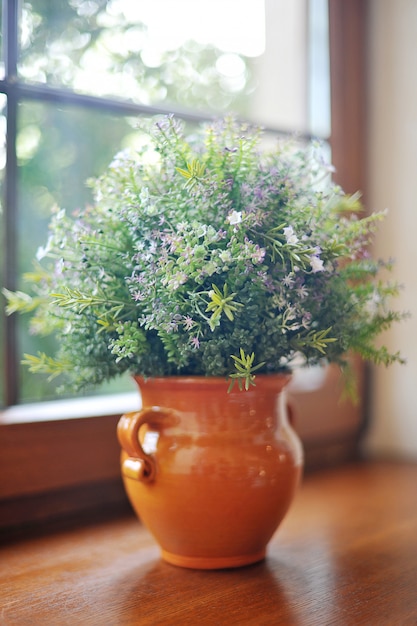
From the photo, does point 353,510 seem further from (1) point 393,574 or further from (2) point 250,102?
(2) point 250,102

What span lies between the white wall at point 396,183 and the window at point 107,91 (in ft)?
0.15

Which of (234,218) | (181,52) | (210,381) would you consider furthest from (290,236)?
(181,52)

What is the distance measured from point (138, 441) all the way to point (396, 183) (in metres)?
0.90

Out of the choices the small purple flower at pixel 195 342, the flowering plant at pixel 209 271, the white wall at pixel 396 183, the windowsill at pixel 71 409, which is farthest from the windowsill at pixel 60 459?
the white wall at pixel 396 183

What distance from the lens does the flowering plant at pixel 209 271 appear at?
691 millimetres

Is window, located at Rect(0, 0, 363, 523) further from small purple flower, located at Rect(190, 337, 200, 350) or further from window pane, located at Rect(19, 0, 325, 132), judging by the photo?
small purple flower, located at Rect(190, 337, 200, 350)

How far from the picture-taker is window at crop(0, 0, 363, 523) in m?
0.98

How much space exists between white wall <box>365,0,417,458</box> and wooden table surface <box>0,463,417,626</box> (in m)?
0.41

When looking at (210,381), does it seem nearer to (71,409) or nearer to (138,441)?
(138,441)

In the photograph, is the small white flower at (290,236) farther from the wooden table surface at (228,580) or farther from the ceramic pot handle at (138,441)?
the wooden table surface at (228,580)

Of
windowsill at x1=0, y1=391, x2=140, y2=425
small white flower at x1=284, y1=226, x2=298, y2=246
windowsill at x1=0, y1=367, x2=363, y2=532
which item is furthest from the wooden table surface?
small white flower at x1=284, y1=226, x2=298, y2=246

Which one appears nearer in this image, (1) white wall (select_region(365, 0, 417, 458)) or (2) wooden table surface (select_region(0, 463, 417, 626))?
(2) wooden table surface (select_region(0, 463, 417, 626))

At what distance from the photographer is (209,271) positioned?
0.67 m

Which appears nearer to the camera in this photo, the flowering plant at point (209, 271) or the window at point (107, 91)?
the flowering plant at point (209, 271)
